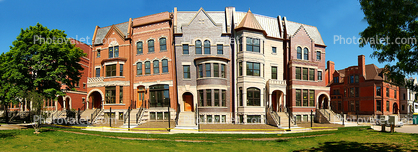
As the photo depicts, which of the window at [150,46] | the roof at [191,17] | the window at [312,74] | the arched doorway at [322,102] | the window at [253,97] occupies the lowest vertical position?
the arched doorway at [322,102]

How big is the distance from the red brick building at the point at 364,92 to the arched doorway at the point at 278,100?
652 inches

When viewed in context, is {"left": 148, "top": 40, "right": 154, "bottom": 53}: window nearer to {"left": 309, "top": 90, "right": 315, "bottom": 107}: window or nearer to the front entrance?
the front entrance

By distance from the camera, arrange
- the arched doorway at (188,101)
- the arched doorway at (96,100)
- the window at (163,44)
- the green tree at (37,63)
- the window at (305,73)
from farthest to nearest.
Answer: the arched doorway at (96,100) < the window at (305,73) < the window at (163,44) < the arched doorway at (188,101) < the green tree at (37,63)

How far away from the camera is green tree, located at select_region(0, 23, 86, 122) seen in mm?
22984

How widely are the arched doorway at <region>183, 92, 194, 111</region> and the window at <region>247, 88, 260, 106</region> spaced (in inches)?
251

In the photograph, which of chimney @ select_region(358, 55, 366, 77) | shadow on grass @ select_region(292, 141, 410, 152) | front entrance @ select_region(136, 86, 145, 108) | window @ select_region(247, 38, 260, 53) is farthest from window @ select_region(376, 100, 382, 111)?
front entrance @ select_region(136, 86, 145, 108)

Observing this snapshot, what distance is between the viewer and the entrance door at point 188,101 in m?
27.7

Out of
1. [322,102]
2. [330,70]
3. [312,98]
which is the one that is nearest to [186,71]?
[312,98]

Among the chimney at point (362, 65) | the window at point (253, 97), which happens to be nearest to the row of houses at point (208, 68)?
the window at point (253, 97)

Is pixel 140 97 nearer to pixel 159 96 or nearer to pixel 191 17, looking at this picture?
pixel 159 96

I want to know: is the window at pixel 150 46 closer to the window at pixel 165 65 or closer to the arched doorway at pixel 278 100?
the window at pixel 165 65

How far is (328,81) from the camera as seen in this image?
51.5 meters

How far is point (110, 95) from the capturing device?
97.1 ft

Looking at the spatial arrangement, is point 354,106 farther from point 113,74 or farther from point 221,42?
point 113,74
